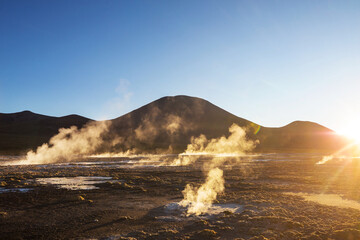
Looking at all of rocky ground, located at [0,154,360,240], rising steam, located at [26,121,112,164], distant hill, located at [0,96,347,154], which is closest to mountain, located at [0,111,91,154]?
distant hill, located at [0,96,347,154]

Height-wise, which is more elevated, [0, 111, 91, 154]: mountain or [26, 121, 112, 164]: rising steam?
[0, 111, 91, 154]: mountain

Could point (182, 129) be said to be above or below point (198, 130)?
above

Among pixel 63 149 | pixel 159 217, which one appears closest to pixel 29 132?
pixel 63 149

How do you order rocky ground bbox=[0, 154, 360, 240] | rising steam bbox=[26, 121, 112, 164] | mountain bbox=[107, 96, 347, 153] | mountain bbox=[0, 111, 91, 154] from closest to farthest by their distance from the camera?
rocky ground bbox=[0, 154, 360, 240], rising steam bbox=[26, 121, 112, 164], mountain bbox=[0, 111, 91, 154], mountain bbox=[107, 96, 347, 153]

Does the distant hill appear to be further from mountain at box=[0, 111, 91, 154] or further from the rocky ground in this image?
the rocky ground

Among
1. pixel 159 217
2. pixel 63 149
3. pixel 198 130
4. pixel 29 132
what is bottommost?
pixel 159 217

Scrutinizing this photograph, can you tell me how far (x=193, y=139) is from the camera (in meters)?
152

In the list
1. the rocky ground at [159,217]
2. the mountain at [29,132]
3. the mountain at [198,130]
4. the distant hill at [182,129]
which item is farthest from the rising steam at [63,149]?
the rocky ground at [159,217]

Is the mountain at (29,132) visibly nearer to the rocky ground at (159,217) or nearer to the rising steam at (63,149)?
the rising steam at (63,149)

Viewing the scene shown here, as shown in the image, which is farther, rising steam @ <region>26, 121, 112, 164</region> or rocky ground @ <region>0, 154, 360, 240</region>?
rising steam @ <region>26, 121, 112, 164</region>

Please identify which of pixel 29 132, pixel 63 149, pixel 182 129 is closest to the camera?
pixel 63 149

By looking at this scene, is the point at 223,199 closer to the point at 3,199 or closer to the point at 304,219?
the point at 304,219

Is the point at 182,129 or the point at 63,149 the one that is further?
the point at 182,129

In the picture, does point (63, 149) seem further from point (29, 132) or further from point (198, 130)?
point (198, 130)
